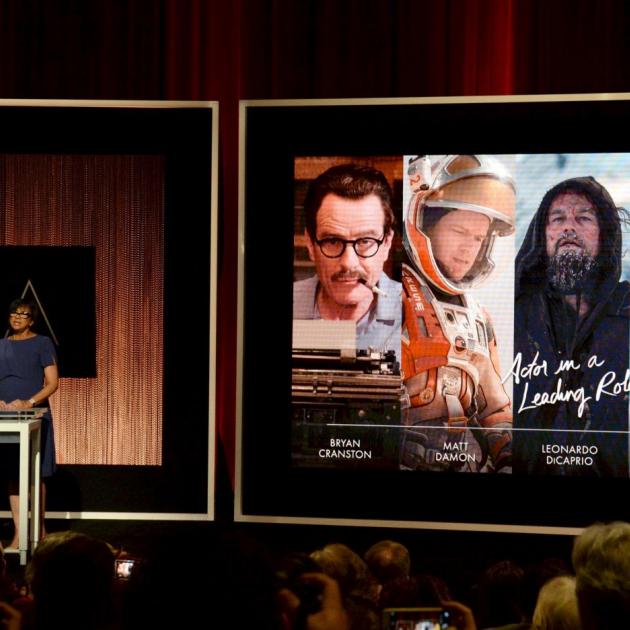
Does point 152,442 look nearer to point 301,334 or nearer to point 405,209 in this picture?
point 301,334

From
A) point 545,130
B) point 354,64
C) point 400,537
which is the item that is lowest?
point 400,537

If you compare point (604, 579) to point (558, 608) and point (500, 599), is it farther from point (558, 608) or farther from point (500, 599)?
point (500, 599)

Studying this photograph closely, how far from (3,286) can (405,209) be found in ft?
6.44

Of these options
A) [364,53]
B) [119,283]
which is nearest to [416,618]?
[119,283]

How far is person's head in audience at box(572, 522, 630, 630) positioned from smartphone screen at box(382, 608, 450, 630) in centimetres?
27

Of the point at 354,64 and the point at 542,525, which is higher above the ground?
the point at 354,64

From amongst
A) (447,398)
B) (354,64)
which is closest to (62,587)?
(447,398)

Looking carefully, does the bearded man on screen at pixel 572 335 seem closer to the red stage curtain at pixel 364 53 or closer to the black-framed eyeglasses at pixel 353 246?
the black-framed eyeglasses at pixel 353 246

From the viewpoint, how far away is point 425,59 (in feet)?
17.6

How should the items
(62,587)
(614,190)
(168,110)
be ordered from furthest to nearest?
(168,110) → (614,190) → (62,587)

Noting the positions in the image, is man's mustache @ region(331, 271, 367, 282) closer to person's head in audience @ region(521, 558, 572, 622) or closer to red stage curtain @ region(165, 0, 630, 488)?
red stage curtain @ region(165, 0, 630, 488)

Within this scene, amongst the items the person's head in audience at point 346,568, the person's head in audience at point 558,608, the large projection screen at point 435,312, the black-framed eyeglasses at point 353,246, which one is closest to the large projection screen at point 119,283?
the large projection screen at point 435,312

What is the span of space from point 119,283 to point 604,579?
13.1ft

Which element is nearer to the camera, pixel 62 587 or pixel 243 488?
pixel 62 587
